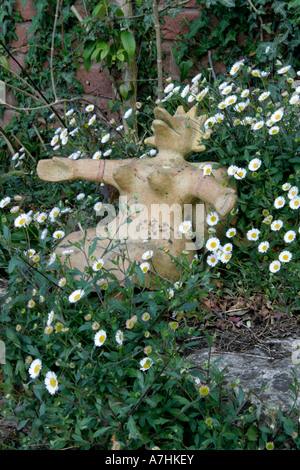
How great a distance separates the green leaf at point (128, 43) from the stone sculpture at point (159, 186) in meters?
0.88

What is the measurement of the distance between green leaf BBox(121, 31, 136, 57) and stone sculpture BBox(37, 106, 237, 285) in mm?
878

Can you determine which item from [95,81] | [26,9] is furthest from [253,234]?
[26,9]

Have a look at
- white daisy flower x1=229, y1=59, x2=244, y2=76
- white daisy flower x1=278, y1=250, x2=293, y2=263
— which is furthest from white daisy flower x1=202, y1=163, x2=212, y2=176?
white daisy flower x1=229, y1=59, x2=244, y2=76

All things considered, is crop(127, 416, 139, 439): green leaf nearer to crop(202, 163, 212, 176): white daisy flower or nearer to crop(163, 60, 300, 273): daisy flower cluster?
crop(163, 60, 300, 273): daisy flower cluster

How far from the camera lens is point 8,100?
385cm

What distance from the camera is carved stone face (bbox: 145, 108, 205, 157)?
225 cm

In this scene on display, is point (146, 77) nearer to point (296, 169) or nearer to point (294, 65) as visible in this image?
point (294, 65)

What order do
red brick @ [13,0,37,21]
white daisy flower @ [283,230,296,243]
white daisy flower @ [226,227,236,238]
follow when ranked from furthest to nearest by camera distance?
red brick @ [13,0,37,21] < white daisy flower @ [226,227,236,238] < white daisy flower @ [283,230,296,243]

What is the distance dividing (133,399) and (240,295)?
2.74 feet

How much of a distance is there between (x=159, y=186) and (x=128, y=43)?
1.32m

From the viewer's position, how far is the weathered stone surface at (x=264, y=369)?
162cm

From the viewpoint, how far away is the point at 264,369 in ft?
5.87

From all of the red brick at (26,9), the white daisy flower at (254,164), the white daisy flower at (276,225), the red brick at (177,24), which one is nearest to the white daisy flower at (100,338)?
the white daisy flower at (276,225)
